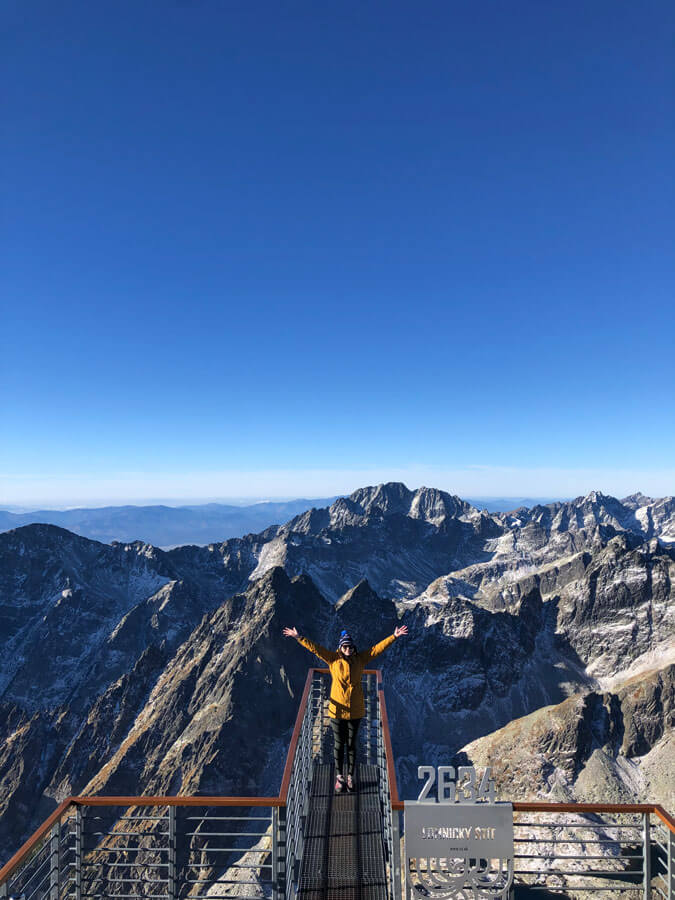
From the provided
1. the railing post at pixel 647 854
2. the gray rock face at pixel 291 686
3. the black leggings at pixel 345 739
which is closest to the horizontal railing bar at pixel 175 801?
the black leggings at pixel 345 739

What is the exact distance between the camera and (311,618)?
14412 cm

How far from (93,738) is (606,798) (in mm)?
108459

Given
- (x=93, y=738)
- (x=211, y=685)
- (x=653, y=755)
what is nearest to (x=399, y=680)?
(x=211, y=685)

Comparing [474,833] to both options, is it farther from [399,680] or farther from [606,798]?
[399,680]

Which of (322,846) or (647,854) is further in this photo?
(322,846)

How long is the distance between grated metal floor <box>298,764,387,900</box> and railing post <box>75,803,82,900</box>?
398 centimetres

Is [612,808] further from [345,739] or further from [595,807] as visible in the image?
[345,739]

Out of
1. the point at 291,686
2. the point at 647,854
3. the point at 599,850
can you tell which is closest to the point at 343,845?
the point at 647,854

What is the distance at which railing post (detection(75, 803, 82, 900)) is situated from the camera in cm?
880

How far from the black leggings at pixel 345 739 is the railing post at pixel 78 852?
16.5ft

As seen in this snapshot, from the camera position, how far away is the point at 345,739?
1188 centimetres

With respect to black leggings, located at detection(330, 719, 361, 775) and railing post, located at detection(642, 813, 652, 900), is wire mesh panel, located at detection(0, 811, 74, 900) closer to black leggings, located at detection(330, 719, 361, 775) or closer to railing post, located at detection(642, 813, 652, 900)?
black leggings, located at detection(330, 719, 361, 775)

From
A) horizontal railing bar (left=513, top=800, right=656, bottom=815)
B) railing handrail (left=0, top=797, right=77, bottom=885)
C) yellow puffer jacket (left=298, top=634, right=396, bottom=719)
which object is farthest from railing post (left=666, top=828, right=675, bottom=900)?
railing handrail (left=0, top=797, right=77, bottom=885)

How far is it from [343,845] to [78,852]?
16.3 ft
